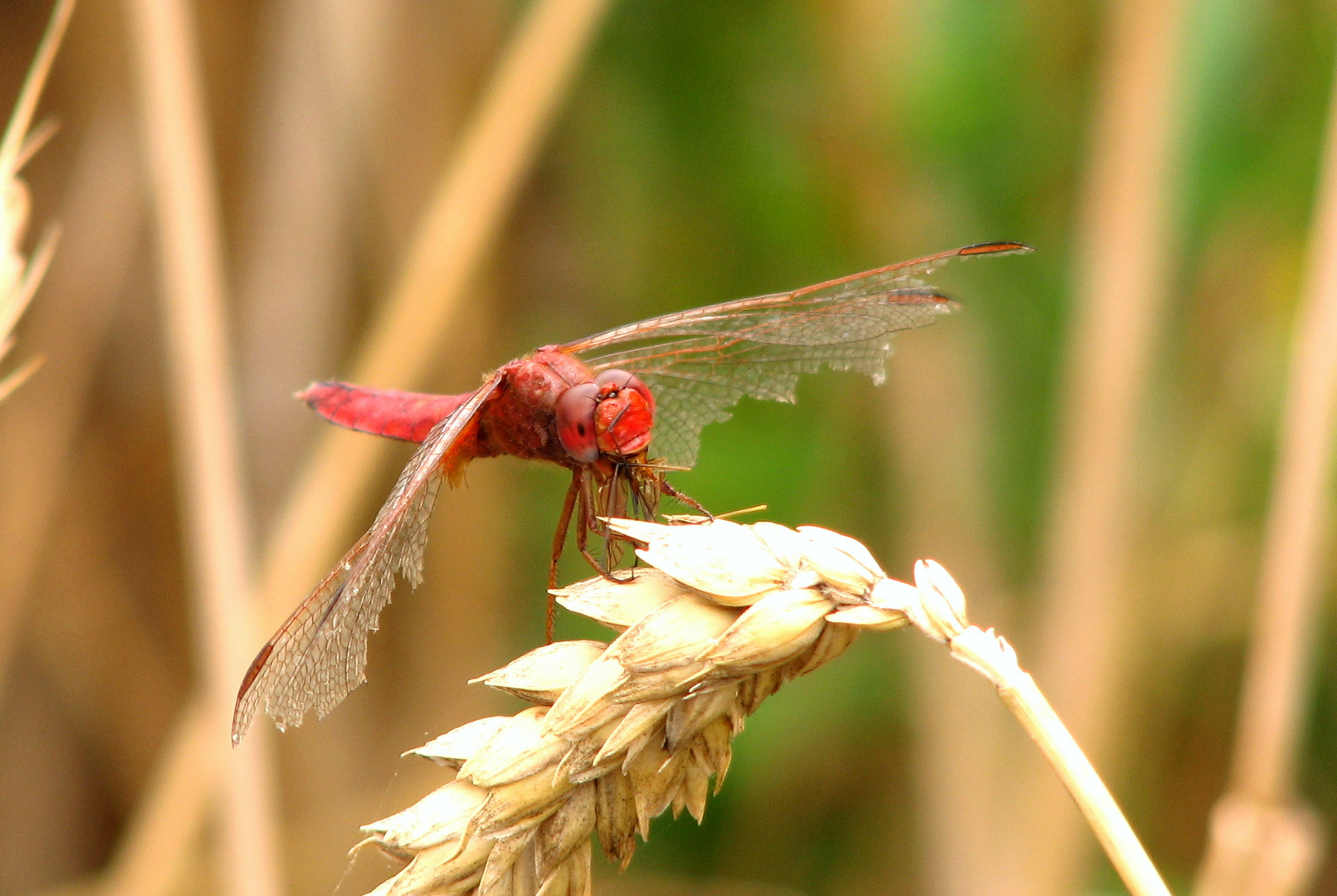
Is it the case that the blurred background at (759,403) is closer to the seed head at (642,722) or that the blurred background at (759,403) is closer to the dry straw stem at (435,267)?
the dry straw stem at (435,267)

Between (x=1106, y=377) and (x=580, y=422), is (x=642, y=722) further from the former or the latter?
(x=1106, y=377)

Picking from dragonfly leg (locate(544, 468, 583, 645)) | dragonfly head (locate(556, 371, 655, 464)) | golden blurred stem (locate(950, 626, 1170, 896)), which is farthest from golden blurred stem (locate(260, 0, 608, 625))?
golden blurred stem (locate(950, 626, 1170, 896))

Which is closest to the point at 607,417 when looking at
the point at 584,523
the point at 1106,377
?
the point at 584,523

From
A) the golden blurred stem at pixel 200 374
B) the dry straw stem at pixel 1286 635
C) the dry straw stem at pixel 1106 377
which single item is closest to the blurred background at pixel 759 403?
the dry straw stem at pixel 1106 377

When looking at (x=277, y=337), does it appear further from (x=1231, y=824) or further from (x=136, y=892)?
(x=1231, y=824)

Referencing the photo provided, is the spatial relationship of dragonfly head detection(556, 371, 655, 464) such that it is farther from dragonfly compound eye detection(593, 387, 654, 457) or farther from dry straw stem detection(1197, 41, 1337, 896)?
dry straw stem detection(1197, 41, 1337, 896)

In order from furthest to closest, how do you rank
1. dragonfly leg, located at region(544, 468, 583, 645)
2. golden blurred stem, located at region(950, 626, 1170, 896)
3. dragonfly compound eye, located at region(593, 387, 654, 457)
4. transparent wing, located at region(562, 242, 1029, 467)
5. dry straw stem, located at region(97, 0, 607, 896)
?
dry straw stem, located at region(97, 0, 607, 896) → transparent wing, located at region(562, 242, 1029, 467) → dragonfly leg, located at region(544, 468, 583, 645) → dragonfly compound eye, located at region(593, 387, 654, 457) → golden blurred stem, located at region(950, 626, 1170, 896)

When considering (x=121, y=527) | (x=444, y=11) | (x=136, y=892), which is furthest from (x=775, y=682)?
(x=121, y=527)
